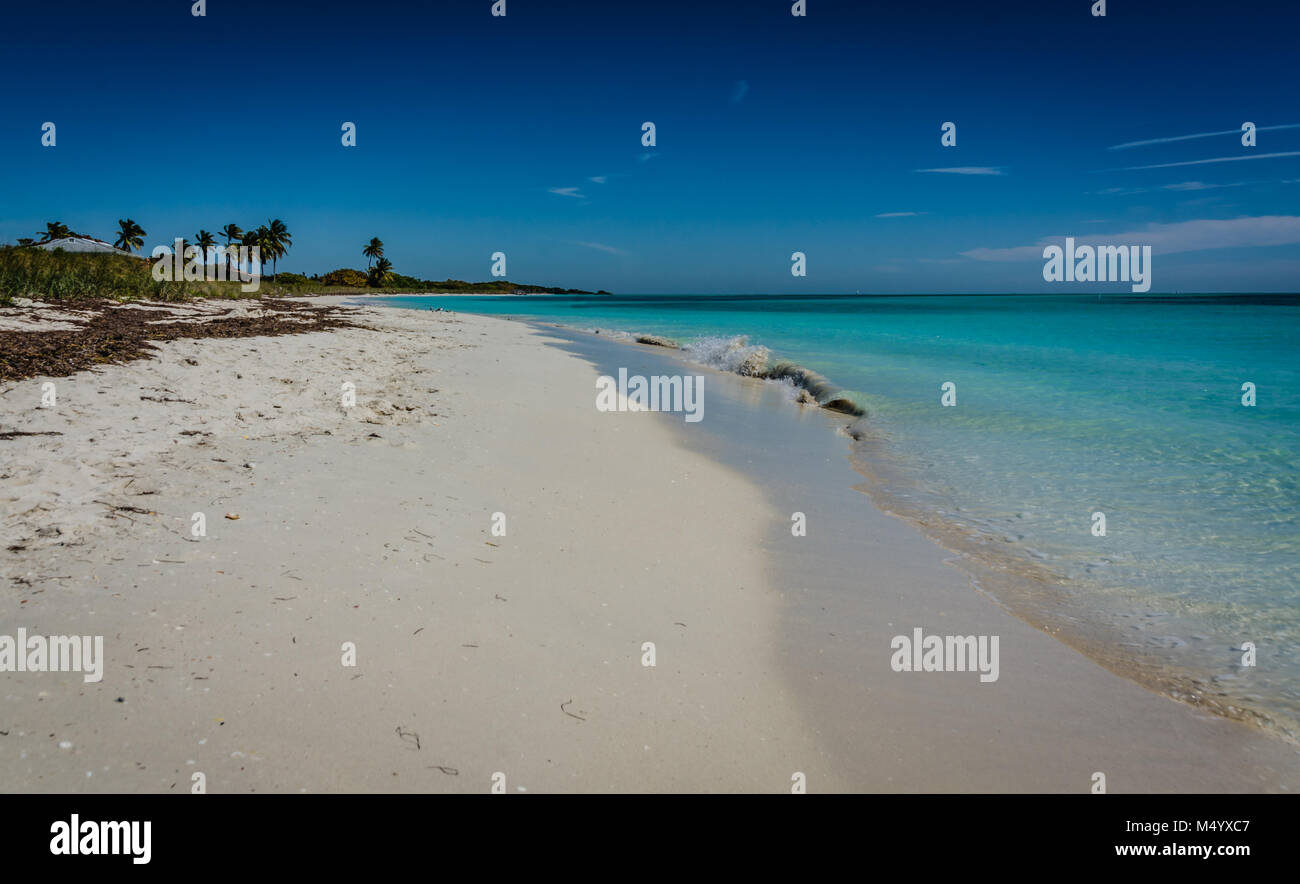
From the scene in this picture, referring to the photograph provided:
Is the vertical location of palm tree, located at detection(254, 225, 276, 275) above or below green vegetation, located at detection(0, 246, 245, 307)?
above

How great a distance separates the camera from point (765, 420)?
12758 millimetres

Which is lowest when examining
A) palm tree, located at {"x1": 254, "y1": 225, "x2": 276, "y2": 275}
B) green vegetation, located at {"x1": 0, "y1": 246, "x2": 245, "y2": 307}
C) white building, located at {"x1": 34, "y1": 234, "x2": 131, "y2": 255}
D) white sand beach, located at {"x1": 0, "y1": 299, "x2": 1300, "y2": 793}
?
white sand beach, located at {"x1": 0, "y1": 299, "x2": 1300, "y2": 793}

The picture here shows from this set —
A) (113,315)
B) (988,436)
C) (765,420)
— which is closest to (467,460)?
(765,420)

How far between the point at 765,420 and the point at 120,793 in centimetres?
1137

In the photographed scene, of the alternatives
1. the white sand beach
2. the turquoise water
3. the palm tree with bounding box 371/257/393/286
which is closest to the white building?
the white sand beach

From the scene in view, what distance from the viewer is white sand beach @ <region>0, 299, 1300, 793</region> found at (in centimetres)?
288

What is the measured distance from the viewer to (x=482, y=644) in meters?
3.79

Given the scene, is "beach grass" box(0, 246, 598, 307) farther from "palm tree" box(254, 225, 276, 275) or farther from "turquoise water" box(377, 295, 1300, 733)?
"palm tree" box(254, 225, 276, 275)

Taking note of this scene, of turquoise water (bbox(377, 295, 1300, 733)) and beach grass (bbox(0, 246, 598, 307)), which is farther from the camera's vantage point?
beach grass (bbox(0, 246, 598, 307))

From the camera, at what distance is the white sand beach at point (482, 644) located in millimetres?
2881

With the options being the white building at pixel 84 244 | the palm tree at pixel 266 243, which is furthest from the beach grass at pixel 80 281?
the palm tree at pixel 266 243

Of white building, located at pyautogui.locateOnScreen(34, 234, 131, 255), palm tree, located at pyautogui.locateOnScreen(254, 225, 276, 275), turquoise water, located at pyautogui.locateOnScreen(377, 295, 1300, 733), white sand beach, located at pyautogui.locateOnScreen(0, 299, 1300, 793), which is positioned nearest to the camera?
white sand beach, located at pyautogui.locateOnScreen(0, 299, 1300, 793)

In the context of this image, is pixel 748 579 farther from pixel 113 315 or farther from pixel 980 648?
pixel 113 315
